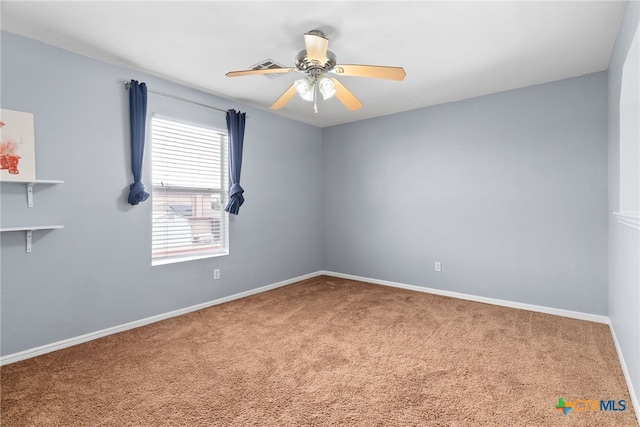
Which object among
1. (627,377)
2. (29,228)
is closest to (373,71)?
(627,377)

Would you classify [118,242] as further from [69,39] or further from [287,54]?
[287,54]

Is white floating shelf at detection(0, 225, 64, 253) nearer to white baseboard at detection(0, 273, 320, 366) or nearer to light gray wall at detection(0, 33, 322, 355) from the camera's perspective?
light gray wall at detection(0, 33, 322, 355)

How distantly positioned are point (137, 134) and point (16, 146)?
2.93 ft

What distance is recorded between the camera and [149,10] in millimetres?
2191

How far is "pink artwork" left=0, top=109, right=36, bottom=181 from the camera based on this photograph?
239 centimetres

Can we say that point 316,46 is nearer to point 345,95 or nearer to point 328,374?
point 345,95

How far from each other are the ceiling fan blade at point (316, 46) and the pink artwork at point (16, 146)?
226 centimetres

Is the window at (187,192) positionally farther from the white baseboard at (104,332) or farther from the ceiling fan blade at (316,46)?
the ceiling fan blade at (316,46)

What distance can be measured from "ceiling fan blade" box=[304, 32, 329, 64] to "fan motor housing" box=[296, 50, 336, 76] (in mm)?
113

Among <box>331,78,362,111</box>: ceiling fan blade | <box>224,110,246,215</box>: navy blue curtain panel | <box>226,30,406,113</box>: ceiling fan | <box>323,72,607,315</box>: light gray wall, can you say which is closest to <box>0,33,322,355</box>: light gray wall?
<box>224,110,246,215</box>: navy blue curtain panel

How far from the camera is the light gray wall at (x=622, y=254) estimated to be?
6.16 feet

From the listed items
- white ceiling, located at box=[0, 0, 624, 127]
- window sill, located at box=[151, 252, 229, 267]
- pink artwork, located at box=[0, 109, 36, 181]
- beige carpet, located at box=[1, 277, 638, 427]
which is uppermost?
white ceiling, located at box=[0, 0, 624, 127]

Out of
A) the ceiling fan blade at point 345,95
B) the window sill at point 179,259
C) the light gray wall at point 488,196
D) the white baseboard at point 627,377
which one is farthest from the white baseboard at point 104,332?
the white baseboard at point 627,377

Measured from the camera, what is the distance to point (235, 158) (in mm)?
4016
